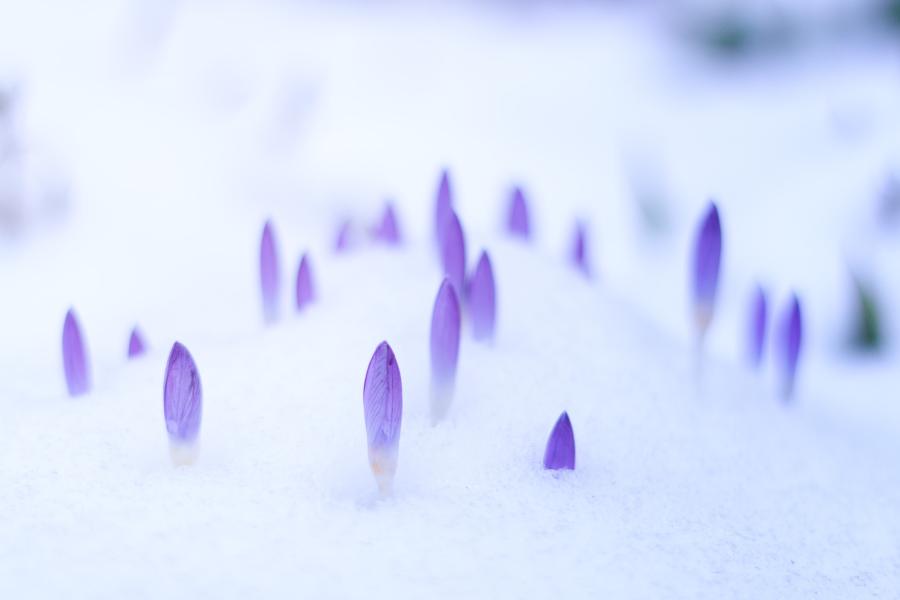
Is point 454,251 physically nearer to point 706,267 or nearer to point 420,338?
point 420,338

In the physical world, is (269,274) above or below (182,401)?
above

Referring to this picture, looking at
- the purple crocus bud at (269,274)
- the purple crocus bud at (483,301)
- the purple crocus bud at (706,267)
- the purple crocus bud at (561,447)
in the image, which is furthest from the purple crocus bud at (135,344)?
the purple crocus bud at (706,267)

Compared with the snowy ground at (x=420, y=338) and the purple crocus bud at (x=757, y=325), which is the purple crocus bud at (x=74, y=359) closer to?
the snowy ground at (x=420, y=338)

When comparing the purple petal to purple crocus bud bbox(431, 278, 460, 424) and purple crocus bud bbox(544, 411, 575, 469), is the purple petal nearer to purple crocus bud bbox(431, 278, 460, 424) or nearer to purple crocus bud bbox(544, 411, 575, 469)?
purple crocus bud bbox(431, 278, 460, 424)

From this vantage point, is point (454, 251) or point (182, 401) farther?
point (454, 251)

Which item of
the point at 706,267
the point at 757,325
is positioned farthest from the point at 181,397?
the point at 757,325

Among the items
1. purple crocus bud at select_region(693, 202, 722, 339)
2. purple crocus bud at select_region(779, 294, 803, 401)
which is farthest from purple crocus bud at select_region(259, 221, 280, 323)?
purple crocus bud at select_region(779, 294, 803, 401)
